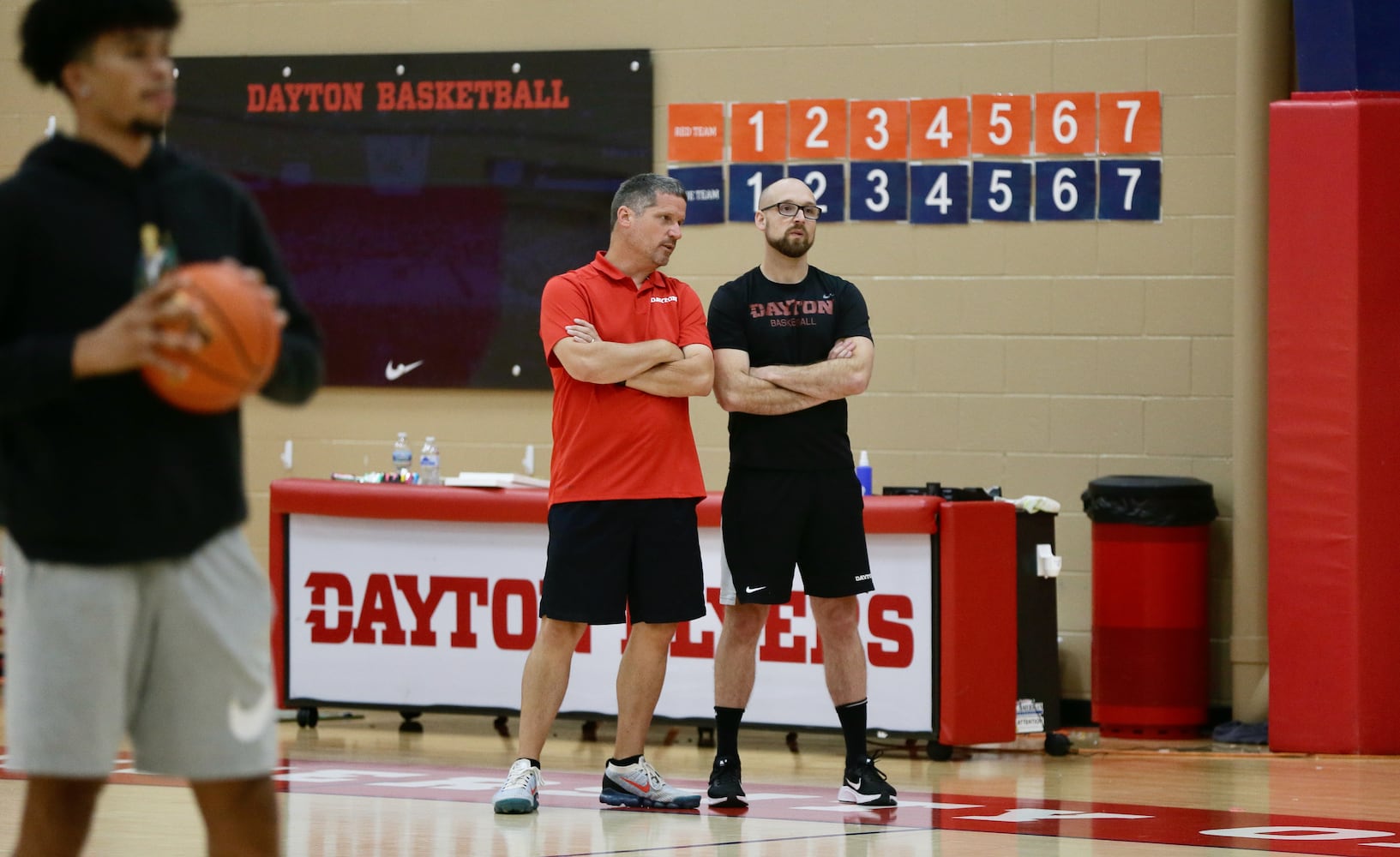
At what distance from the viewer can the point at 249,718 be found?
7.66 feet

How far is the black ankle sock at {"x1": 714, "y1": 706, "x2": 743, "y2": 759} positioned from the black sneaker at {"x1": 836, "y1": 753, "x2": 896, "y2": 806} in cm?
33

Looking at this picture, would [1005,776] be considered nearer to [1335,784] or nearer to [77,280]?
[1335,784]

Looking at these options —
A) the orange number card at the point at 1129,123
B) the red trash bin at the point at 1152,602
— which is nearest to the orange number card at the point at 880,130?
the orange number card at the point at 1129,123

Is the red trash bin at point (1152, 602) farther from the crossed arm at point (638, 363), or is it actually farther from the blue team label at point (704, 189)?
the crossed arm at point (638, 363)

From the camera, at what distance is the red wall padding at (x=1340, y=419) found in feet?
20.2

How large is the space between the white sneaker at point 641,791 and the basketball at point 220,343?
2886 mm

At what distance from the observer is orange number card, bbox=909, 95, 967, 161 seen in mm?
7293

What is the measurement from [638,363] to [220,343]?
2.68m

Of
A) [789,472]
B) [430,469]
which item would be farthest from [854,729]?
[430,469]

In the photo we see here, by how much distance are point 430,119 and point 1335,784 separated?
15.3 ft

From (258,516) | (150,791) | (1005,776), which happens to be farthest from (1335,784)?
(258,516)

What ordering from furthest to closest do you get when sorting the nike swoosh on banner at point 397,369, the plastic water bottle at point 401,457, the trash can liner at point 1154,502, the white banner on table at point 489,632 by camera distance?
the nike swoosh on banner at point 397,369 < the plastic water bottle at point 401,457 < the trash can liner at point 1154,502 < the white banner on table at point 489,632

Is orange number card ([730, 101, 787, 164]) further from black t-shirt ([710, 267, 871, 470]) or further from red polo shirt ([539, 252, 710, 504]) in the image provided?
red polo shirt ([539, 252, 710, 504])

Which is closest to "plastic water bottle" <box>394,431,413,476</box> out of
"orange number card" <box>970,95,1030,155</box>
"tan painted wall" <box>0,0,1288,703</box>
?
"tan painted wall" <box>0,0,1288,703</box>
